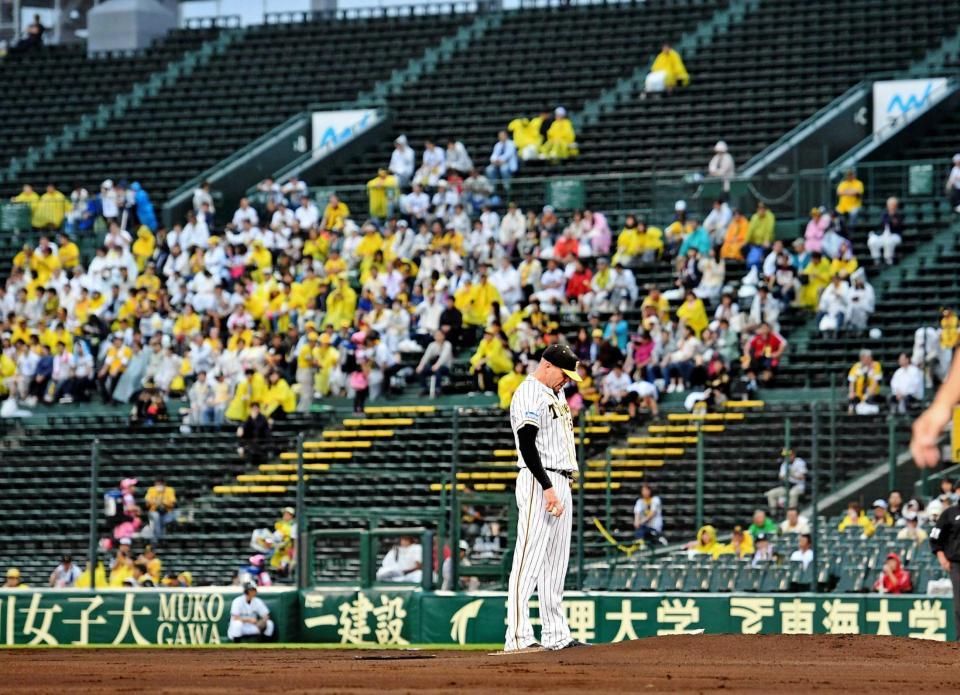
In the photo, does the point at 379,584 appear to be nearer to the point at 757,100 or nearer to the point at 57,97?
the point at 757,100

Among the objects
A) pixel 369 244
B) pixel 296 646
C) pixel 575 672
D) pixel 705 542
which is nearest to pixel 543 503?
pixel 575 672

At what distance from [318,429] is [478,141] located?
10998 millimetres

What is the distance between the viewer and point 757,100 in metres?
36.4

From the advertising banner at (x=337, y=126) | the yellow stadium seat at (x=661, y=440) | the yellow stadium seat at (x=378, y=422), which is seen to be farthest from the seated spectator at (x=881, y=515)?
the advertising banner at (x=337, y=126)

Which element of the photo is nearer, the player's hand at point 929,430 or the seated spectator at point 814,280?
the player's hand at point 929,430

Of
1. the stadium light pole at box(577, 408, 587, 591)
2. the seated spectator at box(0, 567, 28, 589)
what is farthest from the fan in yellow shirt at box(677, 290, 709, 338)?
the seated spectator at box(0, 567, 28, 589)

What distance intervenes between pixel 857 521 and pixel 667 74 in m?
18.1

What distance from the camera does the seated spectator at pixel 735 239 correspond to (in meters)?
30.0

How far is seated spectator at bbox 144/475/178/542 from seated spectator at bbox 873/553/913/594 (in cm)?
888

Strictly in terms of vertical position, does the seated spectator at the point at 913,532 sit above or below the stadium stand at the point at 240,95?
below

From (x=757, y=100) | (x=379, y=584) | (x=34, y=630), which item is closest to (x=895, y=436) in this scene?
(x=379, y=584)

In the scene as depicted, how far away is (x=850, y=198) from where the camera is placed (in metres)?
30.6

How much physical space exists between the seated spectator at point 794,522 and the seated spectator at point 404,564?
13.4 feet

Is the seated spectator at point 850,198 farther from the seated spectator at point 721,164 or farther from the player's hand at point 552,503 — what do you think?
the player's hand at point 552,503
